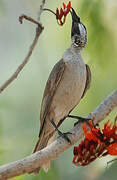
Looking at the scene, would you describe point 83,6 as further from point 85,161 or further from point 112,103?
point 85,161

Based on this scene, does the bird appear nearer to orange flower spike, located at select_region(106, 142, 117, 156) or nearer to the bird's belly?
the bird's belly

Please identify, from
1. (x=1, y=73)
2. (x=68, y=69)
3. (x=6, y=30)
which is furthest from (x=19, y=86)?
(x=68, y=69)

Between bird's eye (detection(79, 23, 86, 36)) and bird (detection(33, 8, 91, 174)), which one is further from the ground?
bird's eye (detection(79, 23, 86, 36))

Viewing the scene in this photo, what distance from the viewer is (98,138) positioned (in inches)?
126

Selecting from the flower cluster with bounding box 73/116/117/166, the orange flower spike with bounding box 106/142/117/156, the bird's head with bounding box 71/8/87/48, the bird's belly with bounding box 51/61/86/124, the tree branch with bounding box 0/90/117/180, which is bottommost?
the orange flower spike with bounding box 106/142/117/156

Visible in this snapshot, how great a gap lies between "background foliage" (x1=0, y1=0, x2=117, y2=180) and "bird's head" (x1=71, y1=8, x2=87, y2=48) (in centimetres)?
9

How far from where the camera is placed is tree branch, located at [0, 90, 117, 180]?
3.25 metres

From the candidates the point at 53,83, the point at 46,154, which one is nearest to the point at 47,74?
the point at 53,83

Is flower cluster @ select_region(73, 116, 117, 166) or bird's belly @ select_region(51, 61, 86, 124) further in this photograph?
bird's belly @ select_region(51, 61, 86, 124)

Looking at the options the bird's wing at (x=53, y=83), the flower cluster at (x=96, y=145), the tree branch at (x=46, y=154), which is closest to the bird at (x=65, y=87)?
the bird's wing at (x=53, y=83)

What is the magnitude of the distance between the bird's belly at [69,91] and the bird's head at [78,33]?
1.03 feet

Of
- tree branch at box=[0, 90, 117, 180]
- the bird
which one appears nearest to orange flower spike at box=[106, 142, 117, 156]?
tree branch at box=[0, 90, 117, 180]

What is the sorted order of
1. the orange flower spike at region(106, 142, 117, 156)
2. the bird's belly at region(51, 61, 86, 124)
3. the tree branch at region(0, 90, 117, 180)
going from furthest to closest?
1. the bird's belly at region(51, 61, 86, 124)
2. the tree branch at region(0, 90, 117, 180)
3. the orange flower spike at region(106, 142, 117, 156)

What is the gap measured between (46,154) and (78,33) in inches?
77.0
